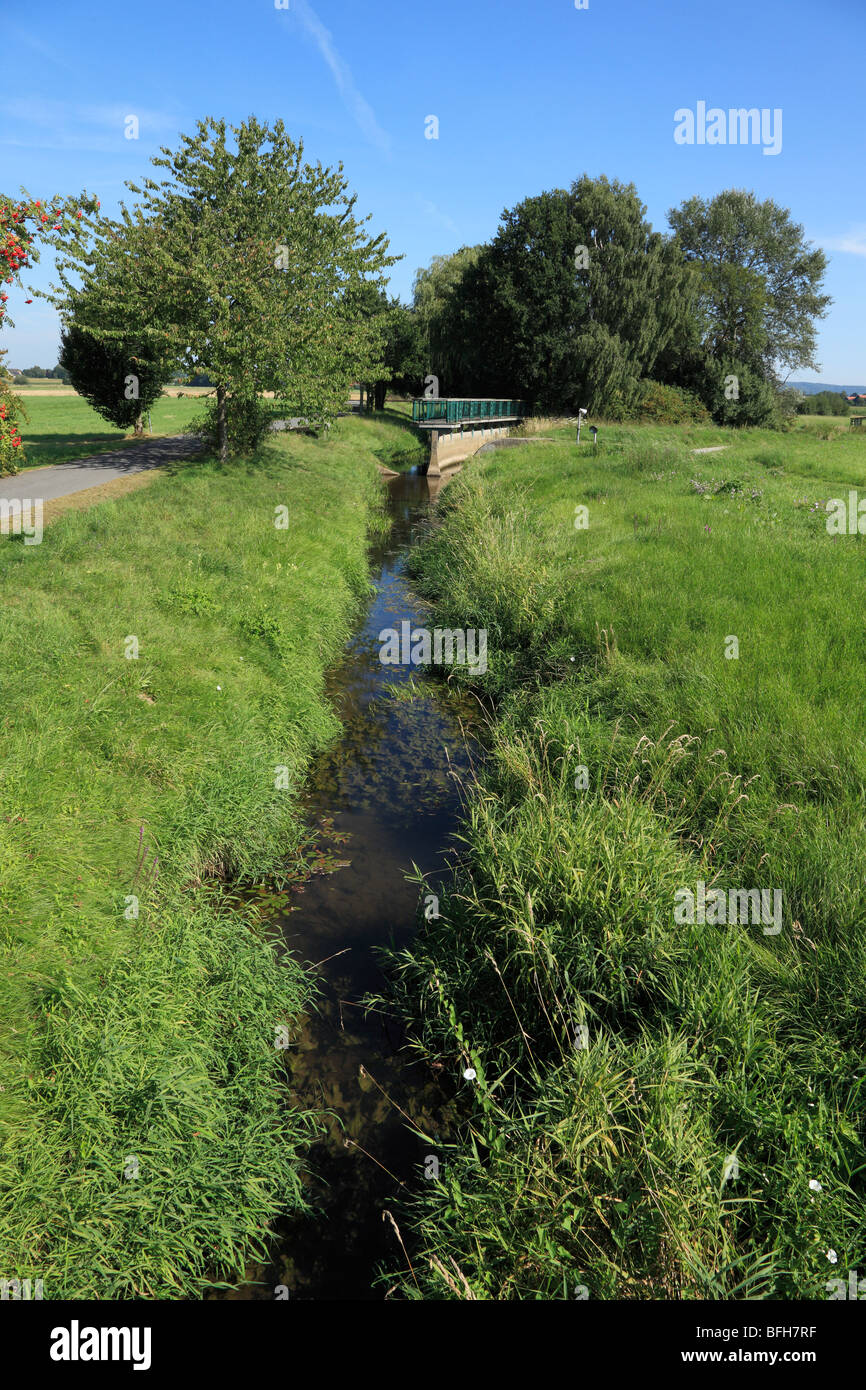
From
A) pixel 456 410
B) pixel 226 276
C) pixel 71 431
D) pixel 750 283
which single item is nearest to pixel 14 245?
pixel 226 276

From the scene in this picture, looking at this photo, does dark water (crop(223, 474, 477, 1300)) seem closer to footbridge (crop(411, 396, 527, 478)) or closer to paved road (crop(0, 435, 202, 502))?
paved road (crop(0, 435, 202, 502))

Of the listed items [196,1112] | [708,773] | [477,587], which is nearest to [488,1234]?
[196,1112]

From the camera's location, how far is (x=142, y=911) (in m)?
5.08

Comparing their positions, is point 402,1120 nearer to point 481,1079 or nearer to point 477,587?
point 481,1079

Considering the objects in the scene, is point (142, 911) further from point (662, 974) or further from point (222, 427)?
point (222, 427)

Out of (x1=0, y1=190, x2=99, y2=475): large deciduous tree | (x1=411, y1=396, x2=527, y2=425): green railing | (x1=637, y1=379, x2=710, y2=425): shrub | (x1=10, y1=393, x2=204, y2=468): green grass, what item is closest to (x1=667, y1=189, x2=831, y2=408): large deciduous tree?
(x1=637, y1=379, x2=710, y2=425): shrub

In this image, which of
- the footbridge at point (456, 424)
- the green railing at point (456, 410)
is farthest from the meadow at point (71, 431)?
the green railing at point (456, 410)

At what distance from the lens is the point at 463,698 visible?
10641 millimetres

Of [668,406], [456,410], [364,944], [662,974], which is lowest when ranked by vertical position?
[364,944]

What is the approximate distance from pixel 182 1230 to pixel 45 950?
185cm

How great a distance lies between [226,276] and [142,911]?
16947mm

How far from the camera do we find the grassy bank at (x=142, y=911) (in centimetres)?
345

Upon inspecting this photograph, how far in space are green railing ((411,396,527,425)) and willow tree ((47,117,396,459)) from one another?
15348mm

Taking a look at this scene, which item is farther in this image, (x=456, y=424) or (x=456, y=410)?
(x=456, y=410)
